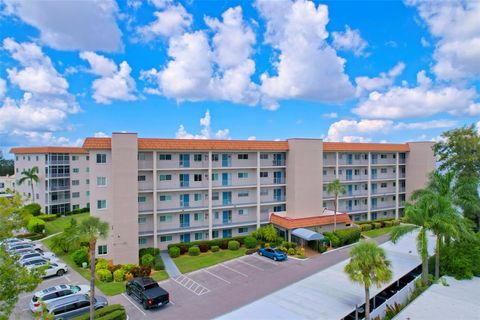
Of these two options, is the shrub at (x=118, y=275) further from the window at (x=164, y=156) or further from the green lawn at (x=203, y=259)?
the window at (x=164, y=156)

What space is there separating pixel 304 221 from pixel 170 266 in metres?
17.3

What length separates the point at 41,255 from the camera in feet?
103

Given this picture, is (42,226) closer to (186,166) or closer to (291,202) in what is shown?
(186,166)

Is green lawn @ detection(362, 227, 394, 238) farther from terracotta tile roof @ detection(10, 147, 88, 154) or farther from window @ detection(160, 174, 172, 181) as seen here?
terracotta tile roof @ detection(10, 147, 88, 154)

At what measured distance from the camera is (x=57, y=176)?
55.2m

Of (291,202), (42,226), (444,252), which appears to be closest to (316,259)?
(291,202)

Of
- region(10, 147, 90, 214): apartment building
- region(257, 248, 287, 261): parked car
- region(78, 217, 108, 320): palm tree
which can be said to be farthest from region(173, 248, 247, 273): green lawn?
region(10, 147, 90, 214): apartment building

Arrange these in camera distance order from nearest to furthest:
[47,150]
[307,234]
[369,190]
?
[307,234]
[369,190]
[47,150]

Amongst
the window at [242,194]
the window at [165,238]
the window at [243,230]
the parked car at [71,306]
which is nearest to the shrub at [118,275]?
the parked car at [71,306]

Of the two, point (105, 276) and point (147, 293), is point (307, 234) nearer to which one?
point (147, 293)

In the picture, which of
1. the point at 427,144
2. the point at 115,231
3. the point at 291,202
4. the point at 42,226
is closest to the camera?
the point at 115,231

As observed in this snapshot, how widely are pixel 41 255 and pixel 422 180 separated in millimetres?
54468

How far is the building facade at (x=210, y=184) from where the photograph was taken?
99.7 ft

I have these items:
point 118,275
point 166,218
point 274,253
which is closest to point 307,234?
point 274,253
